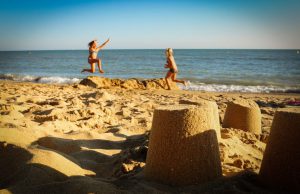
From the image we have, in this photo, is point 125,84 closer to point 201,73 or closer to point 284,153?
point 284,153

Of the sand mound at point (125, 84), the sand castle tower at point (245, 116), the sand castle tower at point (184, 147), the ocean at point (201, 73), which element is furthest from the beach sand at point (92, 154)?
the ocean at point (201, 73)

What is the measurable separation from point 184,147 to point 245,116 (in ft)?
7.86

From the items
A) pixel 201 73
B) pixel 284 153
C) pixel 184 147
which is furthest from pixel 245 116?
pixel 201 73

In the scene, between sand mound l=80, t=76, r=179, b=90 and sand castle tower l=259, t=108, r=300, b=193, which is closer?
sand castle tower l=259, t=108, r=300, b=193

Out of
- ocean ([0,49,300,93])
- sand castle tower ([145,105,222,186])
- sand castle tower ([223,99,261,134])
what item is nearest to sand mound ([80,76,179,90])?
ocean ([0,49,300,93])

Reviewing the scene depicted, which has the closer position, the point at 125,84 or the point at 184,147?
the point at 184,147

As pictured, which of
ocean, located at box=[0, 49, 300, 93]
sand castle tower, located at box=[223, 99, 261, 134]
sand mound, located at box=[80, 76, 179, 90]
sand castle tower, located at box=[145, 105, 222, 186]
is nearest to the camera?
sand castle tower, located at box=[145, 105, 222, 186]

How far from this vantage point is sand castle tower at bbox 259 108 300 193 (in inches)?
74.4

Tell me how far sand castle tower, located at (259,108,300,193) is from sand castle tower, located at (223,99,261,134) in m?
2.04

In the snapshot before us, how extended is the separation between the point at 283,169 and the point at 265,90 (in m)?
11.5

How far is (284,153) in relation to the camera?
1.95m

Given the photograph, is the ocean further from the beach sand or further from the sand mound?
the beach sand

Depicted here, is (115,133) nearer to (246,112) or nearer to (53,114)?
(53,114)

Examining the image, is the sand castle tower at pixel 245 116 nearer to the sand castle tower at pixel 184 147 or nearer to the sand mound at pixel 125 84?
the sand castle tower at pixel 184 147
